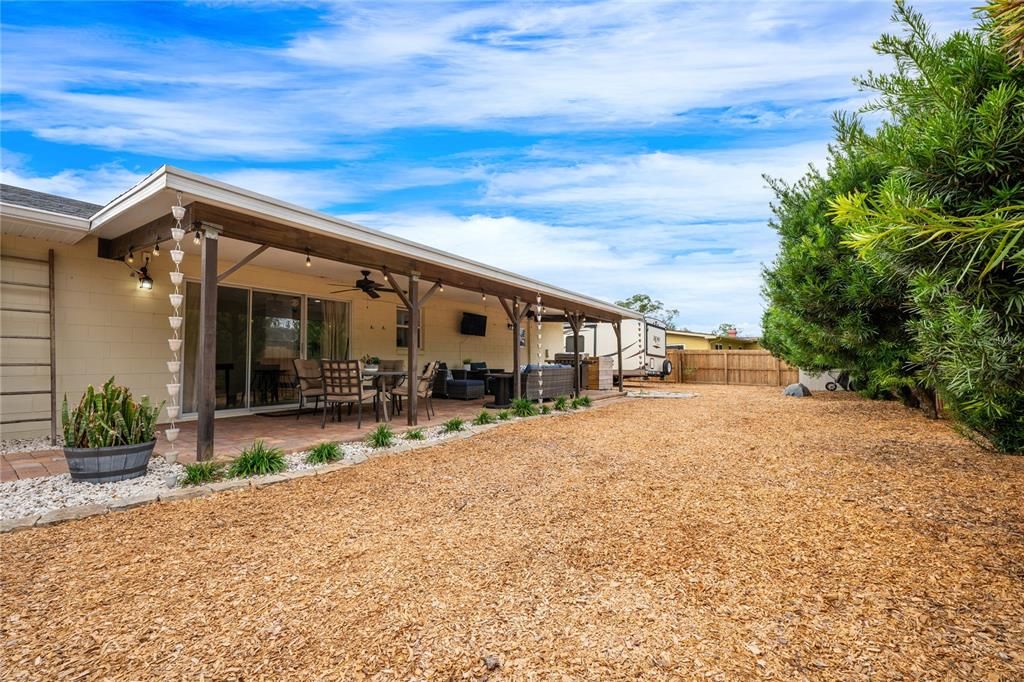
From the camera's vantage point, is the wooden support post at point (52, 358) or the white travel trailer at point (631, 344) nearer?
the wooden support post at point (52, 358)

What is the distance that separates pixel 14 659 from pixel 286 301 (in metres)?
7.22

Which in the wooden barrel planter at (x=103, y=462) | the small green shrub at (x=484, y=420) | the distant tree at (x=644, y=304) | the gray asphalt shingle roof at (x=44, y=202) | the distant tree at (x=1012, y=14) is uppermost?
the distant tree at (x=644, y=304)

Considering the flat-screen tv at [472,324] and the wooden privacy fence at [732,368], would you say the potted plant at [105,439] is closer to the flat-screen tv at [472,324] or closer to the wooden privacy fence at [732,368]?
the flat-screen tv at [472,324]

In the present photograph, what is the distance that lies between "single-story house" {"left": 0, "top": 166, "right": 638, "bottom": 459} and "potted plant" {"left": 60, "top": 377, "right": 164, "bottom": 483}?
1.40 ft

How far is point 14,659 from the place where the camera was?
1.76 meters

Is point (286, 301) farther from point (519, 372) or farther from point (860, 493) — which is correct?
point (860, 493)

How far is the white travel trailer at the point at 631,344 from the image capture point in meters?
16.3

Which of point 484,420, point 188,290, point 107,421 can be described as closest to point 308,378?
point 188,290

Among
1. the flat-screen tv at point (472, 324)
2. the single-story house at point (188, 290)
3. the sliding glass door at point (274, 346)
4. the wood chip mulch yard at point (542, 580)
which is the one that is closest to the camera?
the wood chip mulch yard at point (542, 580)

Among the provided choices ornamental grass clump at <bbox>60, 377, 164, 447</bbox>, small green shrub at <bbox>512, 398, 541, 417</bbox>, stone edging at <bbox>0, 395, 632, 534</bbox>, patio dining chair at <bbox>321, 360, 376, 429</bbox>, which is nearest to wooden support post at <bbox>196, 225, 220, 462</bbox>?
ornamental grass clump at <bbox>60, 377, 164, 447</bbox>

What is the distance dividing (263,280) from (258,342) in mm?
1066

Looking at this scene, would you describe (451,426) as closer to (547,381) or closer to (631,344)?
(547,381)

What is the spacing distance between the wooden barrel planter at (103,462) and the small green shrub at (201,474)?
1.43 feet

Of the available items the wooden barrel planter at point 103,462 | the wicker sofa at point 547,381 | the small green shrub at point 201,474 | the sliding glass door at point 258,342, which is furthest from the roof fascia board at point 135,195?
the wicker sofa at point 547,381
